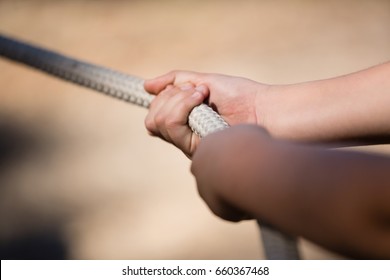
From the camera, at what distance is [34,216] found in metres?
1.15

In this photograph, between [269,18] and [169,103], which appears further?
[269,18]

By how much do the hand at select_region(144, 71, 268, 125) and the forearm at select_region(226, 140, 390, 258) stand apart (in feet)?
1.07

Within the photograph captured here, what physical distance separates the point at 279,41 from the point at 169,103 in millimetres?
909

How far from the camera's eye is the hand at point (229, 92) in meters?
0.65

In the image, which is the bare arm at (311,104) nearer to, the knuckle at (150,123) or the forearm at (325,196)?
the knuckle at (150,123)

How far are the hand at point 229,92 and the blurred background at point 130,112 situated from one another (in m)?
0.38

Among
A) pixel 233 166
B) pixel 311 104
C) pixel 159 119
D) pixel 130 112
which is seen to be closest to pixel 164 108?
pixel 159 119

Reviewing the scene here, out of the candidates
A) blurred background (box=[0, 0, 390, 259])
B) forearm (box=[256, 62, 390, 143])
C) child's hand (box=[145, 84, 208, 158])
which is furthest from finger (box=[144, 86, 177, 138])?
blurred background (box=[0, 0, 390, 259])

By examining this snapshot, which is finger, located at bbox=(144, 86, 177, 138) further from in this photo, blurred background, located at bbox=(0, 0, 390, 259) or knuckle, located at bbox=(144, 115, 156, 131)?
blurred background, located at bbox=(0, 0, 390, 259)

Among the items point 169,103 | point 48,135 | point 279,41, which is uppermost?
point 279,41

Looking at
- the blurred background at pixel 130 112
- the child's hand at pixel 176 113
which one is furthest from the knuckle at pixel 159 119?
the blurred background at pixel 130 112

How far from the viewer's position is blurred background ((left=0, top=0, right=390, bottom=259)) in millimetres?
1068

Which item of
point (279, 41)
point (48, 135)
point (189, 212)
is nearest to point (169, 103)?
point (189, 212)
